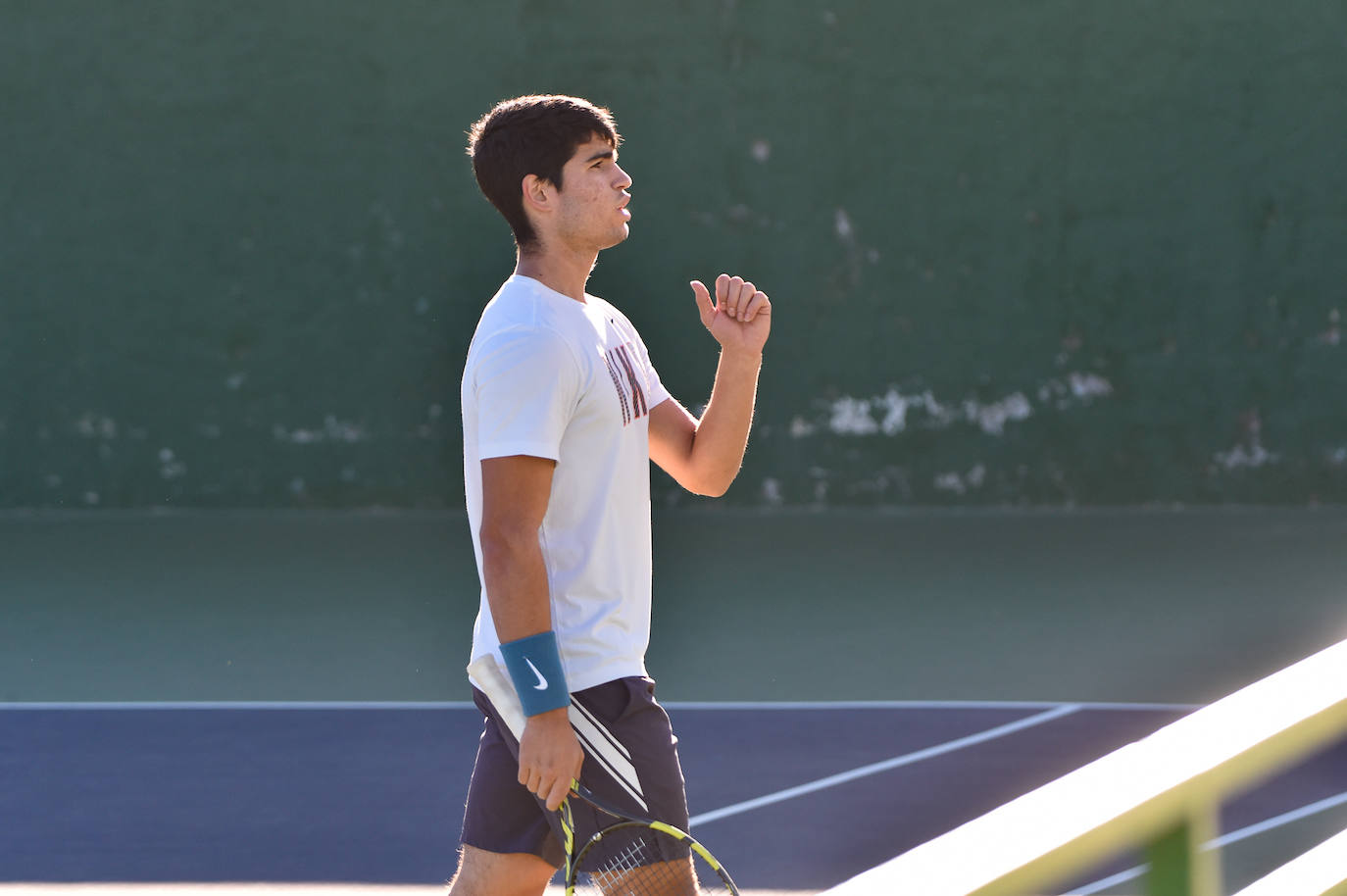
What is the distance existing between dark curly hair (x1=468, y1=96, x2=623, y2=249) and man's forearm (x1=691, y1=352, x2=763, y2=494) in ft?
1.43

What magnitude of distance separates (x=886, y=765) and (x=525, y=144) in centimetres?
300

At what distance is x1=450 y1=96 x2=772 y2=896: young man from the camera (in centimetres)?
232

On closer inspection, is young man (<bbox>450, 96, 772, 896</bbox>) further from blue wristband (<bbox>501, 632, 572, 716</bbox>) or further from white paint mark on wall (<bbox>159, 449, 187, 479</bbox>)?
white paint mark on wall (<bbox>159, 449, 187, 479</bbox>)

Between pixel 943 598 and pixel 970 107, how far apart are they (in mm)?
4124

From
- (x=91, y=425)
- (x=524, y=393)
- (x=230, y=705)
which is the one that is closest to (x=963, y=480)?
(x=91, y=425)

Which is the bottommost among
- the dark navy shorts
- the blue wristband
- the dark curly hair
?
the dark navy shorts

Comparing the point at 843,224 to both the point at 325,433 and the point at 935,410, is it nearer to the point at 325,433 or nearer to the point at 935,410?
the point at 935,410

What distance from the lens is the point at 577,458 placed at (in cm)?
244

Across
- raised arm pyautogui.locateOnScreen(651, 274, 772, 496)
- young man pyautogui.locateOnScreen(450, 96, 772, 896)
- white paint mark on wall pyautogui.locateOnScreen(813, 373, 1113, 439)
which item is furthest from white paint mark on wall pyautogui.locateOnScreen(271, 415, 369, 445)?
young man pyautogui.locateOnScreen(450, 96, 772, 896)

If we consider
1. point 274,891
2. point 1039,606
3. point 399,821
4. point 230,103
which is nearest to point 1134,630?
point 1039,606

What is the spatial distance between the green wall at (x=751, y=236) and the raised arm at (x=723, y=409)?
7.92 m

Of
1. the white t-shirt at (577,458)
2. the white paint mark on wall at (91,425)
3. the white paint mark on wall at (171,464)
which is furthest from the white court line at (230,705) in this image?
the white paint mark on wall at (91,425)

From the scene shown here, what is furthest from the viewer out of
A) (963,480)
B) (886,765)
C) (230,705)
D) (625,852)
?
(963,480)

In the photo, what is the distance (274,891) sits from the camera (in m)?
3.92
